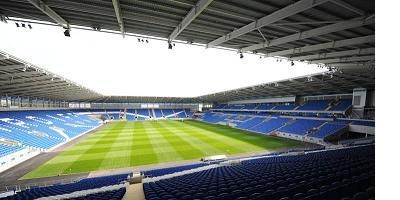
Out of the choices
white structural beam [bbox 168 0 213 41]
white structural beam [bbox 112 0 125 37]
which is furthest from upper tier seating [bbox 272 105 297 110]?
white structural beam [bbox 112 0 125 37]

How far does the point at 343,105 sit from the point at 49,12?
1449 inches

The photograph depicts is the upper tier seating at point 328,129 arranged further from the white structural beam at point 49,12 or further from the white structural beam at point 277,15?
the white structural beam at point 49,12

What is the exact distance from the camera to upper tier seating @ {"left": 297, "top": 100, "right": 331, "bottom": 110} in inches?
1368

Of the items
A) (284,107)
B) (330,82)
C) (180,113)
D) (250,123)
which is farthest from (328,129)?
(180,113)

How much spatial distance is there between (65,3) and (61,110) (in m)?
54.9

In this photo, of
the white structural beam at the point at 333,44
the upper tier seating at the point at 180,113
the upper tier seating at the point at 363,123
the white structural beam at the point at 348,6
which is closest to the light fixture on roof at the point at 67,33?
the white structural beam at the point at 348,6

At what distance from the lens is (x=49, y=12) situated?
6.16 meters

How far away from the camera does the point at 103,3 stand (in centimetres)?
605

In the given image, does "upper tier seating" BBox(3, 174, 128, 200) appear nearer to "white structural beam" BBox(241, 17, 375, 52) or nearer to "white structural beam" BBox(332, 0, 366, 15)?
"white structural beam" BBox(241, 17, 375, 52)

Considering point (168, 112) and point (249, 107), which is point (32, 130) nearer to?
point (249, 107)

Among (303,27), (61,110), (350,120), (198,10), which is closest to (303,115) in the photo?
(350,120)
